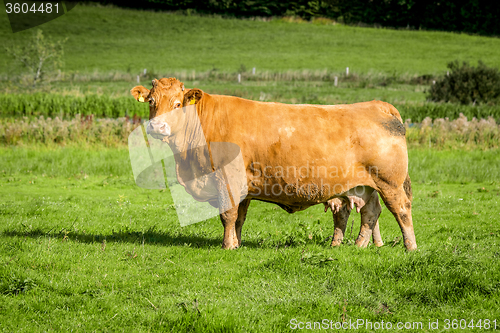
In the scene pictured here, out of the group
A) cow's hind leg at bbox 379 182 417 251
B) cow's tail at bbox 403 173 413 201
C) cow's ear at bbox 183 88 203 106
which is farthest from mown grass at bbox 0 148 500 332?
cow's ear at bbox 183 88 203 106

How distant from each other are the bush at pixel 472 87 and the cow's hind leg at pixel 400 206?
2531cm

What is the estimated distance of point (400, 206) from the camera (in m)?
6.95

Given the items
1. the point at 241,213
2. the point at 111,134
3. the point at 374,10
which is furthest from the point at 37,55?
the point at 374,10

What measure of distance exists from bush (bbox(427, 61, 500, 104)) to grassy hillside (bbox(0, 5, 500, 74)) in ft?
68.5

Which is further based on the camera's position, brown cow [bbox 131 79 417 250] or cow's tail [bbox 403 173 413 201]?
cow's tail [bbox 403 173 413 201]

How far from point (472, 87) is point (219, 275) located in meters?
29.5

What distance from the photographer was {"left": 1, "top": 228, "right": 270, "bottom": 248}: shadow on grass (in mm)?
7371

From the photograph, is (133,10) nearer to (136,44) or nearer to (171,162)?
(136,44)

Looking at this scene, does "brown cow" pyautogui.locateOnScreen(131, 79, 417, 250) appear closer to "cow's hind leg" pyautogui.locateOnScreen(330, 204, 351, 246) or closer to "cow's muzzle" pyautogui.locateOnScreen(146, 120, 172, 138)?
"cow's muzzle" pyautogui.locateOnScreen(146, 120, 172, 138)

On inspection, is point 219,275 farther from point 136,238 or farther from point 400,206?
point 400,206

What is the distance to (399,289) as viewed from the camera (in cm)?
542

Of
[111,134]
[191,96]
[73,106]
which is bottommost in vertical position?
[73,106]

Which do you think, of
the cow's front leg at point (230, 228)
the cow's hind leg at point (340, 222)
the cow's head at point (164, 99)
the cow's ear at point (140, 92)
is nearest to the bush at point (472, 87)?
the cow's hind leg at point (340, 222)

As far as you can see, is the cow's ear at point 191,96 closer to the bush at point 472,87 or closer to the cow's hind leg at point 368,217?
the cow's hind leg at point 368,217
